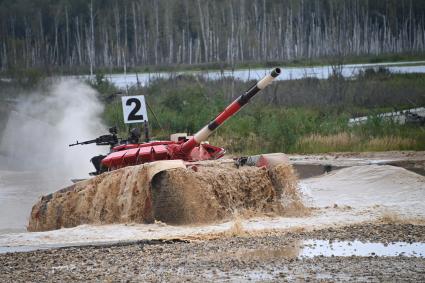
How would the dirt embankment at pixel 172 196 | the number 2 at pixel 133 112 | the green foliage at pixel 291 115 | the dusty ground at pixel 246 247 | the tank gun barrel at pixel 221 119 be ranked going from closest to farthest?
the dusty ground at pixel 246 247
the dirt embankment at pixel 172 196
the tank gun barrel at pixel 221 119
the number 2 at pixel 133 112
the green foliage at pixel 291 115

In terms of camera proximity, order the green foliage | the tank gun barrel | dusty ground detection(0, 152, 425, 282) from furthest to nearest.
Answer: the green foliage < the tank gun barrel < dusty ground detection(0, 152, 425, 282)

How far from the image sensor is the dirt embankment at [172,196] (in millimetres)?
18844

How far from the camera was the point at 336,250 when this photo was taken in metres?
14.7

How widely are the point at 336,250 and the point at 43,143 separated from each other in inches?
1061

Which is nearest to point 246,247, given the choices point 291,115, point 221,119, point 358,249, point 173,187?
point 358,249

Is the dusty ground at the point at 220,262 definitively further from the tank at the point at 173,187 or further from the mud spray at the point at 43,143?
the mud spray at the point at 43,143

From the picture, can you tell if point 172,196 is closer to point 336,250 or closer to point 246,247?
point 246,247

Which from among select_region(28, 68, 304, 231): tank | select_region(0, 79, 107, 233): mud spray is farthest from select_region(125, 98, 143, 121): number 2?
select_region(0, 79, 107, 233): mud spray

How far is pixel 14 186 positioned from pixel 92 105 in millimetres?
5065

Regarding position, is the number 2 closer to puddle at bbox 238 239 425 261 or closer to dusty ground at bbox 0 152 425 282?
dusty ground at bbox 0 152 425 282

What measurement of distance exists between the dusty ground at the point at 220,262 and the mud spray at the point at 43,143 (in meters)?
7.53

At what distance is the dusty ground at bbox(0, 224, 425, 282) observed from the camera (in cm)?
1259

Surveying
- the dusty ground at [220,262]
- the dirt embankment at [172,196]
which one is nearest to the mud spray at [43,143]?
the dirt embankment at [172,196]

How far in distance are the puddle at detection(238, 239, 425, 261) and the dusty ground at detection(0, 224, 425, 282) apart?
0.08ft
